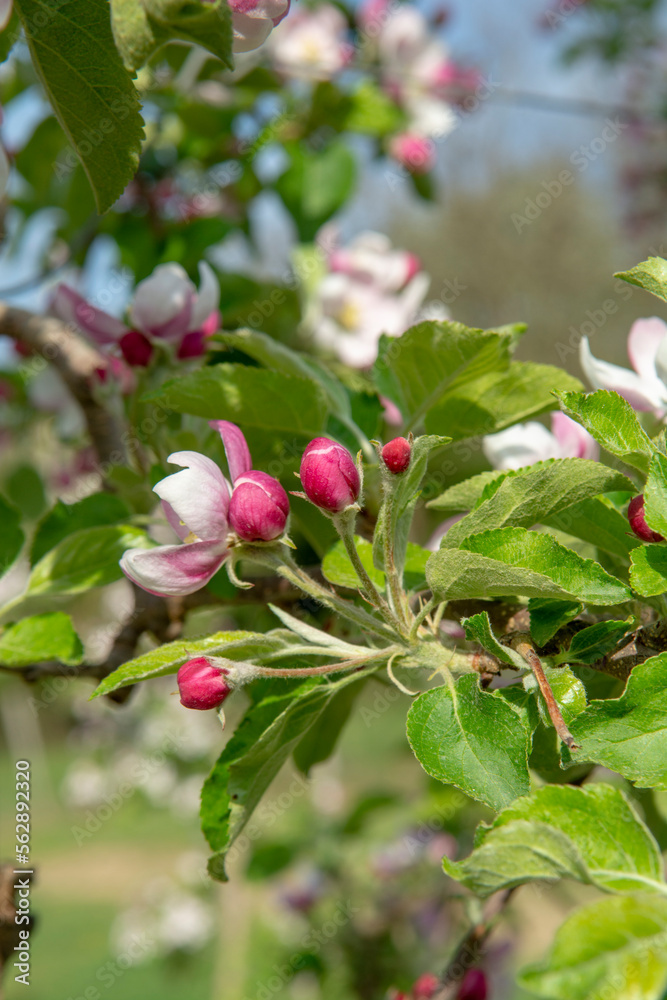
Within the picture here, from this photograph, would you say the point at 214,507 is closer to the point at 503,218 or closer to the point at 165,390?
the point at 165,390

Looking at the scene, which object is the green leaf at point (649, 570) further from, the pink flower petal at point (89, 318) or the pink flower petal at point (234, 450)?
the pink flower petal at point (89, 318)

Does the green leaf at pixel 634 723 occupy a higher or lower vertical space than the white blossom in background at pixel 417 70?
higher

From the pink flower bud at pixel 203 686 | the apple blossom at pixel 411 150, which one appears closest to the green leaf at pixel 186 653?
the pink flower bud at pixel 203 686

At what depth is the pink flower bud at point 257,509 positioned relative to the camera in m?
0.49

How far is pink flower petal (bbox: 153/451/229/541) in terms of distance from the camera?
48 cm

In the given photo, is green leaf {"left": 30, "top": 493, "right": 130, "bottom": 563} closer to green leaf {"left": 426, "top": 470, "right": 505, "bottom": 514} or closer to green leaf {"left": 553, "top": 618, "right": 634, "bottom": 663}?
green leaf {"left": 426, "top": 470, "right": 505, "bottom": 514}

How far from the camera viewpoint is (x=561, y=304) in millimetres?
9992

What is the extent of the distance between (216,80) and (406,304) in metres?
0.60

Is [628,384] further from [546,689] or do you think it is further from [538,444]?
[546,689]

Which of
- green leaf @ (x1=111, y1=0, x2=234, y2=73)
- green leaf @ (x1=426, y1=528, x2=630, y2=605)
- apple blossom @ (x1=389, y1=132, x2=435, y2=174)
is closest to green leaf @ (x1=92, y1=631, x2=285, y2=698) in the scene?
green leaf @ (x1=426, y1=528, x2=630, y2=605)

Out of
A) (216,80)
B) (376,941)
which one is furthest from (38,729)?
(216,80)

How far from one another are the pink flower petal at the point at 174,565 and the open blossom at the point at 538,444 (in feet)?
0.89

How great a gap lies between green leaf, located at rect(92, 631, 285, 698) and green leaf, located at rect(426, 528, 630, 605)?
0.38 ft

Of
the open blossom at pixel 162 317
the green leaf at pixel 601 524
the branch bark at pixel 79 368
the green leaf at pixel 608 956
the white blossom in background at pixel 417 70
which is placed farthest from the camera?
the white blossom in background at pixel 417 70
